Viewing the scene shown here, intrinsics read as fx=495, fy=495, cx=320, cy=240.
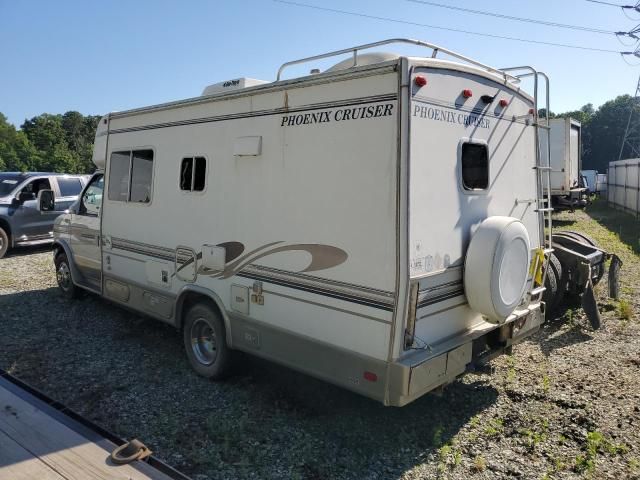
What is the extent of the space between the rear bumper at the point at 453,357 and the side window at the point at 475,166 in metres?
1.20

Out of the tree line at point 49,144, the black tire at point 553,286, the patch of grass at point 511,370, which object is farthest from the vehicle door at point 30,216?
the tree line at point 49,144

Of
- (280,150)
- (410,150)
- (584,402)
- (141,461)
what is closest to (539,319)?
(584,402)

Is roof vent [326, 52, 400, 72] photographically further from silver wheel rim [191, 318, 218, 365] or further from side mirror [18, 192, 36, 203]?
side mirror [18, 192, 36, 203]

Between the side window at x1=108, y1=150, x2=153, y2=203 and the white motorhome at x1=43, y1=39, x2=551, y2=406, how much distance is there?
0.58ft

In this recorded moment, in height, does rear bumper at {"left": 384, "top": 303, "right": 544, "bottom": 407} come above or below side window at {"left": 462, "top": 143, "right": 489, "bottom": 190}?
below

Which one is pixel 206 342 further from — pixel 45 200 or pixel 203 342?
pixel 45 200

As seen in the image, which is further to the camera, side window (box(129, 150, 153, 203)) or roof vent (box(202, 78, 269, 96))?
side window (box(129, 150, 153, 203))

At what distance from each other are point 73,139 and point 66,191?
50.5 meters

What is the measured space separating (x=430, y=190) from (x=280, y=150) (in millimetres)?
1259

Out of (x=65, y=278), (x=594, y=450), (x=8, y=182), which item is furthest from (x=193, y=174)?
(x=8, y=182)

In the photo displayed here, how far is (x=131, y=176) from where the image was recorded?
5711 millimetres

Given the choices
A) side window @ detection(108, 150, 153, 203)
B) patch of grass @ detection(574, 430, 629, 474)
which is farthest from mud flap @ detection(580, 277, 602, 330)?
side window @ detection(108, 150, 153, 203)

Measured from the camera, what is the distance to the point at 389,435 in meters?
3.91

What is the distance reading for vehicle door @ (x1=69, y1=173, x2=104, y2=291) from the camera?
6.38m
